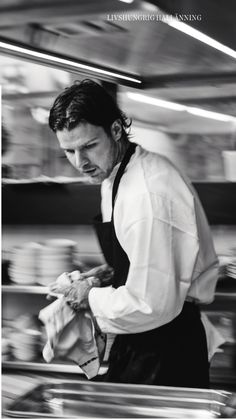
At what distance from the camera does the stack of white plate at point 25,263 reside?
6.79ft

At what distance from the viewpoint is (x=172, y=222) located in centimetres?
193

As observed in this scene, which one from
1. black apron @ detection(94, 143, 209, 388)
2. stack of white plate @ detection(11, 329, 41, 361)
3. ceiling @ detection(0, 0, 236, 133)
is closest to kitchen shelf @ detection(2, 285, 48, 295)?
stack of white plate @ detection(11, 329, 41, 361)

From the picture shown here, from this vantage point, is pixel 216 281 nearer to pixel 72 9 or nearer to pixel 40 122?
pixel 40 122

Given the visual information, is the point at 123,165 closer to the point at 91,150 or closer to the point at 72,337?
the point at 91,150

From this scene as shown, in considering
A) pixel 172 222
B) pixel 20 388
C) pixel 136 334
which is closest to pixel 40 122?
pixel 172 222

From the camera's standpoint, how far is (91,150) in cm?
202

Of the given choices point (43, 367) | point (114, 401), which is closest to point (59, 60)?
point (43, 367)

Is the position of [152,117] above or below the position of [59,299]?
above

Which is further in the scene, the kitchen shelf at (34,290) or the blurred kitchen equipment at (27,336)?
the blurred kitchen equipment at (27,336)

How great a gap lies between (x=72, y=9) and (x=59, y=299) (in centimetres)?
89

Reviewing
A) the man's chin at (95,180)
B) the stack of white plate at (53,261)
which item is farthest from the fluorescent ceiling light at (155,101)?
the stack of white plate at (53,261)

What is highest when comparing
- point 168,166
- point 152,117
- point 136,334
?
point 152,117

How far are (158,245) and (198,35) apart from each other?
64cm

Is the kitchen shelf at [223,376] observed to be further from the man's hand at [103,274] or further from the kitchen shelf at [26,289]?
the kitchen shelf at [26,289]
